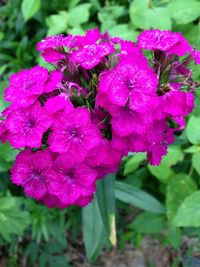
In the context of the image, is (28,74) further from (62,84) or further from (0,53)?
(0,53)

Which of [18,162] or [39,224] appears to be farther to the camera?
[39,224]

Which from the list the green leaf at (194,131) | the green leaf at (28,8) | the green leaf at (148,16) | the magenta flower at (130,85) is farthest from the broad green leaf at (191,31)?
the magenta flower at (130,85)

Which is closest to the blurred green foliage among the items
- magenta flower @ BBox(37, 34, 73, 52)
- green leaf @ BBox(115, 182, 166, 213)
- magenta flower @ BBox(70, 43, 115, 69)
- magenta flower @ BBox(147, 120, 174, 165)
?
green leaf @ BBox(115, 182, 166, 213)

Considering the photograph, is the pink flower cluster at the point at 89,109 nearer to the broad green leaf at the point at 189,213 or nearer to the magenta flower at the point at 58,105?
the magenta flower at the point at 58,105

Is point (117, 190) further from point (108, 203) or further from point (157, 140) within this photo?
point (157, 140)

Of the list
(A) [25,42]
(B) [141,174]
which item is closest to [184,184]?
(B) [141,174]

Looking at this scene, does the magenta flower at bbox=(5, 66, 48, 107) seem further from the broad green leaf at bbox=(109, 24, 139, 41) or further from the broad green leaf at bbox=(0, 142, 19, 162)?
the broad green leaf at bbox=(109, 24, 139, 41)
